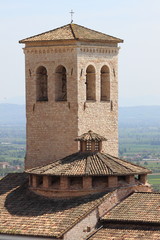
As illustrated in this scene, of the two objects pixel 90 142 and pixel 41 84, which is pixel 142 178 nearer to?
pixel 90 142

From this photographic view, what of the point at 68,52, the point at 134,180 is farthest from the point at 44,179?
the point at 68,52

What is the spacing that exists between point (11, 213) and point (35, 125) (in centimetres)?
721

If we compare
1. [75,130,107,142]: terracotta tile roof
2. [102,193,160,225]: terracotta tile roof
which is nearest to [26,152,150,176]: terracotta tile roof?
[75,130,107,142]: terracotta tile roof

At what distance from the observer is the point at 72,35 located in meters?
42.6

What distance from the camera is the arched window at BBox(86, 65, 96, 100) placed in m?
43.4

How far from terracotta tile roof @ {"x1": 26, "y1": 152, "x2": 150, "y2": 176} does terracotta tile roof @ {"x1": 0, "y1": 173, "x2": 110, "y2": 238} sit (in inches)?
44.1

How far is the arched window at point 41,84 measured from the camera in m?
44.0

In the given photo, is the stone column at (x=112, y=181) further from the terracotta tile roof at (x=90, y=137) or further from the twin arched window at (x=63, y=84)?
the twin arched window at (x=63, y=84)

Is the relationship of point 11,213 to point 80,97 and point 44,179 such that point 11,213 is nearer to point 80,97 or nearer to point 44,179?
point 44,179

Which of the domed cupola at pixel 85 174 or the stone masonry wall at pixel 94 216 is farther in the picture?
the domed cupola at pixel 85 174

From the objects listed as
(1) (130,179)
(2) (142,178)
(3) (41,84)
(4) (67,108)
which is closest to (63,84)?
(3) (41,84)

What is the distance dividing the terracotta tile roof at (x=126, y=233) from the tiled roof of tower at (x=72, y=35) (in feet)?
34.7

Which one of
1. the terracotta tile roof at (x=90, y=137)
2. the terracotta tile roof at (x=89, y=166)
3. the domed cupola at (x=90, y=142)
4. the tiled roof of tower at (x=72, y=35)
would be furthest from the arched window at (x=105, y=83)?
the terracotta tile roof at (x=89, y=166)

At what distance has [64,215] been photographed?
3634 centimetres
